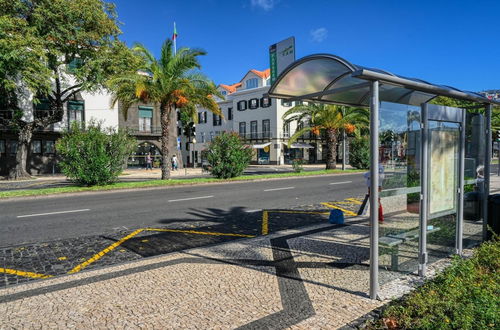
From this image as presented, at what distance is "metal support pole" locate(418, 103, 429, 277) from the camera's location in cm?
425

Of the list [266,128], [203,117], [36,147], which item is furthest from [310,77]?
[203,117]

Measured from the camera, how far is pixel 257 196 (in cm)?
1313

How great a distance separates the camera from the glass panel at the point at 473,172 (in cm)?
530

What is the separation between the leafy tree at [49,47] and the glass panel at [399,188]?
70.0 ft

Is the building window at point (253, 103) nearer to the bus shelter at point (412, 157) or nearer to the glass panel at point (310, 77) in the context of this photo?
the glass panel at point (310, 77)

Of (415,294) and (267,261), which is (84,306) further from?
(415,294)

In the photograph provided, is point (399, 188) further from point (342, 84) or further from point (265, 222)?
point (265, 222)

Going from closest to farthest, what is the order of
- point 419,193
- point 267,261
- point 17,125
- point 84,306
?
1. point 84,306
2. point 419,193
3. point 267,261
4. point 17,125

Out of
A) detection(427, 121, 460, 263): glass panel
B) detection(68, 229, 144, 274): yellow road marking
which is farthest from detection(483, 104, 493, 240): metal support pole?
detection(68, 229, 144, 274): yellow road marking

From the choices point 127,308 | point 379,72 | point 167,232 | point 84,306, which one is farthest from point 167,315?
point 167,232

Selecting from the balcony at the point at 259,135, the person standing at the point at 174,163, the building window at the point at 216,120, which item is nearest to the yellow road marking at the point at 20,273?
the person standing at the point at 174,163

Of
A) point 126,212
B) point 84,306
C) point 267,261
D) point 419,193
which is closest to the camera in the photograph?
point 84,306

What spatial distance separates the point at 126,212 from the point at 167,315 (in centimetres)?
712

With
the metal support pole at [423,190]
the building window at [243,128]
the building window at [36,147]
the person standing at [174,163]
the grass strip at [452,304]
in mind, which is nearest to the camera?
the grass strip at [452,304]
